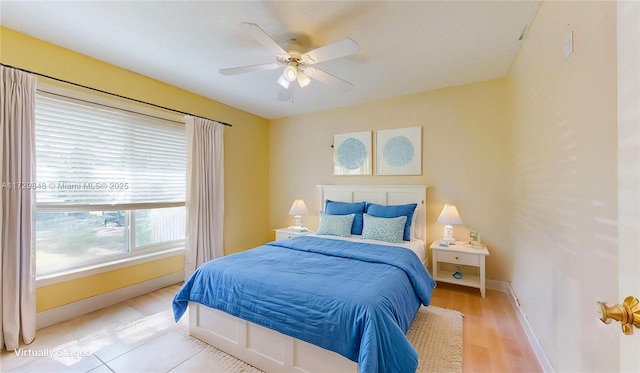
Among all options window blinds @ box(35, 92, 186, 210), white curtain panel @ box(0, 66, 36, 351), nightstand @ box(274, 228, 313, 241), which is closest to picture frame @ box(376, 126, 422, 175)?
nightstand @ box(274, 228, 313, 241)

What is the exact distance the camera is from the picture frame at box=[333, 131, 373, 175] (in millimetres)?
3771

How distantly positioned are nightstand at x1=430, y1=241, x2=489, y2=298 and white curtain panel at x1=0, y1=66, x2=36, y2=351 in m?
3.75

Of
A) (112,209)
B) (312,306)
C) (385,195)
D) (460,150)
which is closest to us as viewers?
(312,306)

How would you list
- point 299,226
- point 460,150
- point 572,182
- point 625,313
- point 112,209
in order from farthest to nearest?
1. point 299,226
2. point 460,150
3. point 112,209
4. point 572,182
5. point 625,313

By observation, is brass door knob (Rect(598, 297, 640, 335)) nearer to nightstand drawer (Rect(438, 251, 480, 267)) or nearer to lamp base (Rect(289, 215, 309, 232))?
nightstand drawer (Rect(438, 251, 480, 267))

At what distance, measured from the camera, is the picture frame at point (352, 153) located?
3771 mm

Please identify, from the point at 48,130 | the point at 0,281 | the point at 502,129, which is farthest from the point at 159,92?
the point at 502,129

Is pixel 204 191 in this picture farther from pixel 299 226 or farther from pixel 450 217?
pixel 450 217

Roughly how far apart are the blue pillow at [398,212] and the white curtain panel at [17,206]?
3258mm

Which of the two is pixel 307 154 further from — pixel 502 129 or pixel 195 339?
pixel 195 339

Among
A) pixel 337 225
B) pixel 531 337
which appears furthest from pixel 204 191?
pixel 531 337

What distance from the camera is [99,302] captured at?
8.43ft

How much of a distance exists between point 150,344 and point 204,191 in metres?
1.85

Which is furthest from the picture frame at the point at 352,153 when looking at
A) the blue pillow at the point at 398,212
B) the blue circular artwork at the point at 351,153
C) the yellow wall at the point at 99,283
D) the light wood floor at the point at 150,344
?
the yellow wall at the point at 99,283
